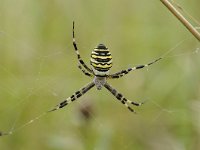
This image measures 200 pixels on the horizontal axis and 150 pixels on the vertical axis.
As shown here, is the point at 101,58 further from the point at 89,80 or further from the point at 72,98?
the point at 89,80

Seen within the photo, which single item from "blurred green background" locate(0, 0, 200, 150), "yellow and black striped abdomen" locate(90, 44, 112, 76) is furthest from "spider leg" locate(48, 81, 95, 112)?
"yellow and black striped abdomen" locate(90, 44, 112, 76)

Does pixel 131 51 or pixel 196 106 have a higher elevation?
pixel 131 51

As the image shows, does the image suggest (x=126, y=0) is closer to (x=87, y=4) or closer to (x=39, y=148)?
(x=87, y=4)

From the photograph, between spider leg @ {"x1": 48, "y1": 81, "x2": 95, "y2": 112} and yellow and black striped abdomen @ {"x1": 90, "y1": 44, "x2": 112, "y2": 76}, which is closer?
yellow and black striped abdomen @ {"x1": 90, "y1": 44, "x2": 112, "y2": 76}

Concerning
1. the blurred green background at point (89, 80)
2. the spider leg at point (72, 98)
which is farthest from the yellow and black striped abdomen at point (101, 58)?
the spider leg at point (72, 98)

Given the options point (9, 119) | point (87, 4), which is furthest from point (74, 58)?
point (9, 119)

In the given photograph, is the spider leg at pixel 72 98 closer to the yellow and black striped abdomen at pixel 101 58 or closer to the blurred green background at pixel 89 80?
the blurred green background at pixel 89 80

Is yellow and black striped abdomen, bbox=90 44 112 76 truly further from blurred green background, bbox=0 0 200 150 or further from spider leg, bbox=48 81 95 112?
spider leg, bbox=48 81 95 112

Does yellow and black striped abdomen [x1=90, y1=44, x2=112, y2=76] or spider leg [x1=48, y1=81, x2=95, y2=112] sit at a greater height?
spider leg [x1=48, y1=81, x2=95, y2=112]
